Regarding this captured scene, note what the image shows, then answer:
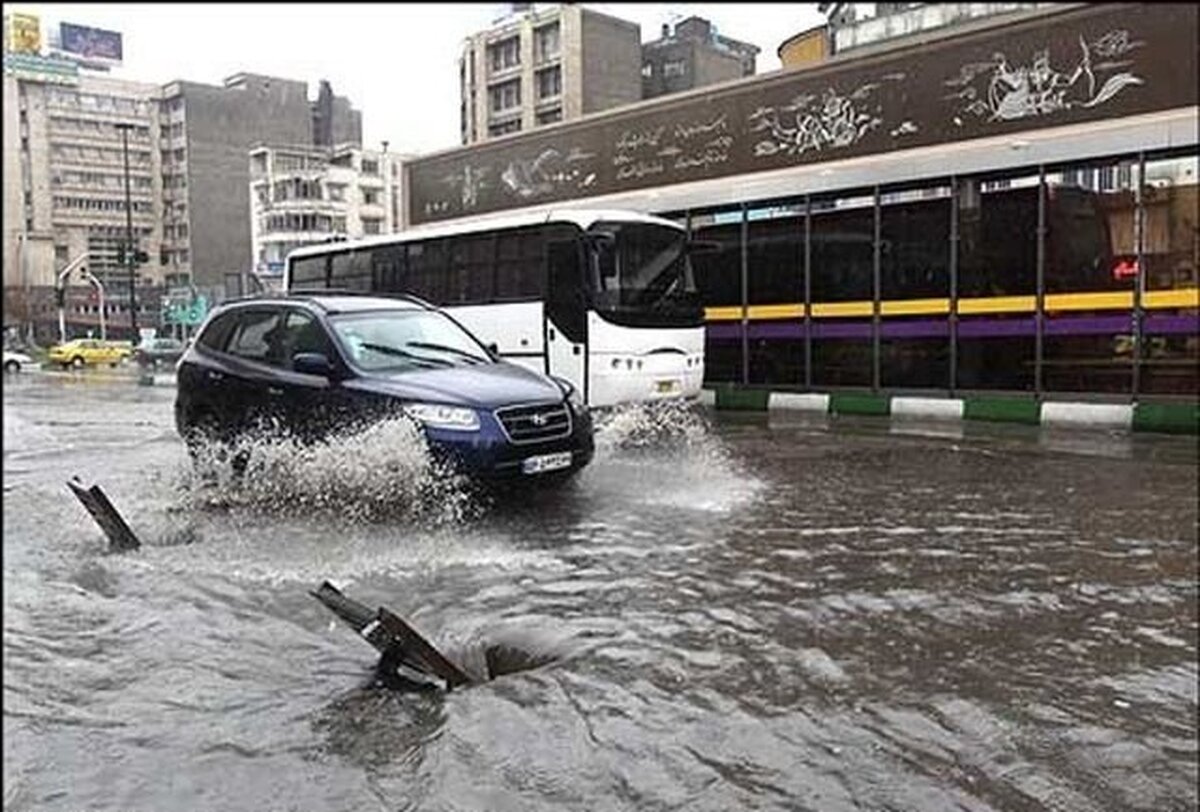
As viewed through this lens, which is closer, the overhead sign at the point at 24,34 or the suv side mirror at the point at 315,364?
the overhead sign at the point at 24,34

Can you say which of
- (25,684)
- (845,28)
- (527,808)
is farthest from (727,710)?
(845,28)

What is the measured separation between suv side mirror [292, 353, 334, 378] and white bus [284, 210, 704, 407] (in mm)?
3701

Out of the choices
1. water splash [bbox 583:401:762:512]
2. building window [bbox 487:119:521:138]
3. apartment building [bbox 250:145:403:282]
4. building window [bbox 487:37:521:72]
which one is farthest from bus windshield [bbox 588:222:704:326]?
building window [bbox 487:37:521:72]

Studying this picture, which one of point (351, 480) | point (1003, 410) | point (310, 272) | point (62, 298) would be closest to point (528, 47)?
point (62, 298)

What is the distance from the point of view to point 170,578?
5.59 meters

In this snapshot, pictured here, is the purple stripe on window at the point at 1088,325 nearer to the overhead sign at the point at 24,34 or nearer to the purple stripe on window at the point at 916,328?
the purple stripe on window at the point at 916,328

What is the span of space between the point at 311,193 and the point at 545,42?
127cm

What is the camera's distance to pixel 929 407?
45.1 ft

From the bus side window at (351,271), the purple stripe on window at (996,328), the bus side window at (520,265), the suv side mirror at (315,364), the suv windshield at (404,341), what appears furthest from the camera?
the purple stripe on window at (996,328)

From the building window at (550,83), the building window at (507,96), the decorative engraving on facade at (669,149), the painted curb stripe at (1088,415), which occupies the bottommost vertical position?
the painted curb stripe at (1088,415)

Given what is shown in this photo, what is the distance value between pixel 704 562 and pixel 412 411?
229cm

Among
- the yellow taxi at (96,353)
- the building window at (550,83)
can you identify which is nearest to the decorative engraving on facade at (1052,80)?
the building window at (550,83)

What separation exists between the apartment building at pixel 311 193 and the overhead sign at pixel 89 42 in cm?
187

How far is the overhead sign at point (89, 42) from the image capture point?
1.34m
